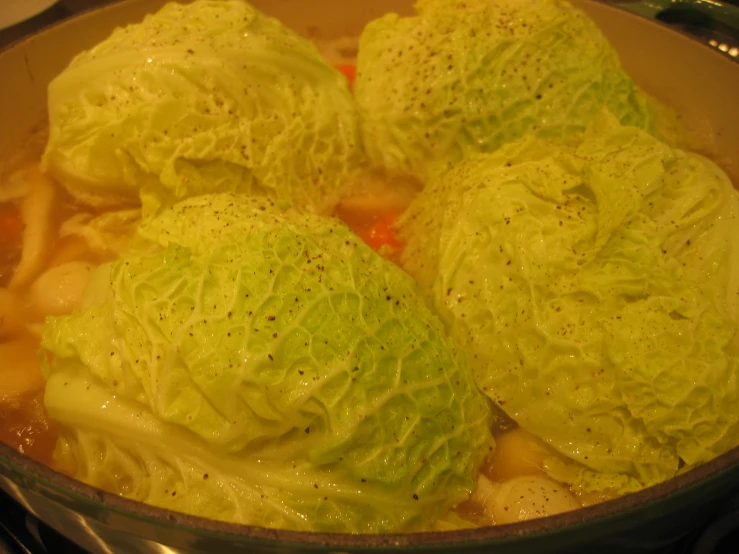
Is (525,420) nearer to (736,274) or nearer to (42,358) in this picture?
(736,274)

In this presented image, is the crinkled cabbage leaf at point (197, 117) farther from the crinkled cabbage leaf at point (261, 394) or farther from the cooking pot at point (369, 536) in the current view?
the cooking pot at point (369, 536)

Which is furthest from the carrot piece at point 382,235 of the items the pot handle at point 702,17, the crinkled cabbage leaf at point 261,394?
the pot handle at point 702,17

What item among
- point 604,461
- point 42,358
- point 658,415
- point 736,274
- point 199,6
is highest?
point 199,6

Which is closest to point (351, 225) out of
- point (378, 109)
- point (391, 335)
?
point (378, 109)

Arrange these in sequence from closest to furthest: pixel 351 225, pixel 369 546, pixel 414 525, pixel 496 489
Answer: pixel 369 546, pixel 414 525, pixel 496 489, pixel 351 225

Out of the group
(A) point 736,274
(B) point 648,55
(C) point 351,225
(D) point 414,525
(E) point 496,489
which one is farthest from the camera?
(B) point 648,55

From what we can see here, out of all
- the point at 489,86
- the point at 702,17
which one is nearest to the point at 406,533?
the point at 489,86
